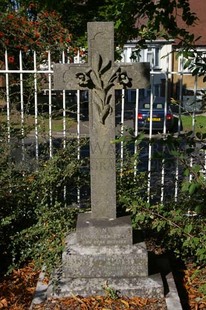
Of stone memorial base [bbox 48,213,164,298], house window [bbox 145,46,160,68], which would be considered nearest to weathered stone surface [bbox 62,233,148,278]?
stone memorial base [bbox 48,213,164,298]

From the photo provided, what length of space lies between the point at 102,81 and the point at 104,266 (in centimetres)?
152

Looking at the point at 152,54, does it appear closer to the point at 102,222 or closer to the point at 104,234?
the point at 102,222

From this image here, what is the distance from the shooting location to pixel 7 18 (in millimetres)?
6316

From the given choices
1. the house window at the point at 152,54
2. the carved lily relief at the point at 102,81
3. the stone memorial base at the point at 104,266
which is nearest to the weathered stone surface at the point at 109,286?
the stone memorial base at the point at 104,266

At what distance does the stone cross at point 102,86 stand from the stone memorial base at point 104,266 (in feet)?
0.66

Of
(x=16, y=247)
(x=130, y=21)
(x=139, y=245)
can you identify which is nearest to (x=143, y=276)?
(x=139, y=245)

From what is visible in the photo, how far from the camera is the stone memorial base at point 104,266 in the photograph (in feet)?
10.8

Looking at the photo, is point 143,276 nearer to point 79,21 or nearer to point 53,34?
point 53,34

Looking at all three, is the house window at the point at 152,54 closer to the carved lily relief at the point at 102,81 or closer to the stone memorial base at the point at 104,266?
the carved lily relief at the point at 102,81

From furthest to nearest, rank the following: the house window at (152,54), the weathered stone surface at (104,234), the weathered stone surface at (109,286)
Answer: the house window at (152,54), the weathered stone surface at (104,234), the weathered stone surface at (109,286)

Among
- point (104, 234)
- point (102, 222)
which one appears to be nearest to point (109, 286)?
point (104, 234)

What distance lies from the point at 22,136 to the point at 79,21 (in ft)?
31.6

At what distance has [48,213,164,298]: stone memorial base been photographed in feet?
10.8

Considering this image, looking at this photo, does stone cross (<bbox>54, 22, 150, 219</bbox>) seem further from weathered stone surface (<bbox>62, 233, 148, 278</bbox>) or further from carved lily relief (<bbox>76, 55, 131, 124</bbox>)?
weathered stone surface (<bbox>62, 233, 148, 278</bbox>)
